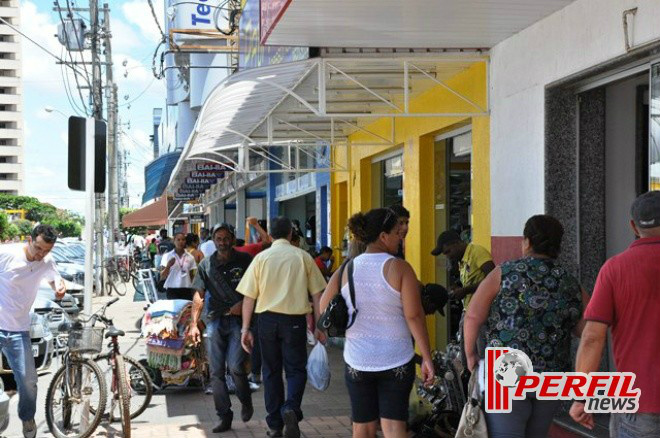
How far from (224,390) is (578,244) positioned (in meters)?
3.37

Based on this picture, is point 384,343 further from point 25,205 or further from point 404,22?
point 25,205

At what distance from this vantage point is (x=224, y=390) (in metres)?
8.33

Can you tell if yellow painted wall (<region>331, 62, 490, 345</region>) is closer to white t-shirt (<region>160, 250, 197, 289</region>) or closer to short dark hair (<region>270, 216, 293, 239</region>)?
short dark hair (<region>270, 216, 293, 239</region>)

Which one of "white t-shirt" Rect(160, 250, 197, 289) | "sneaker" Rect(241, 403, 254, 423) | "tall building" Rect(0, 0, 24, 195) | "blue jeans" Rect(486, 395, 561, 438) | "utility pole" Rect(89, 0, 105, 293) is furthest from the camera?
"tall building" Rect(0, 0, 24, 195)

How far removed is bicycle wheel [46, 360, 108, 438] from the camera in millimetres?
7934

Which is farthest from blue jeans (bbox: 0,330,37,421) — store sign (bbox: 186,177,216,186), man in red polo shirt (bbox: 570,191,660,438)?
store sign (bbox: 186,177,216,186)

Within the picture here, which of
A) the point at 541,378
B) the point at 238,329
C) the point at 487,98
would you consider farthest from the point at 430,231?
the point at 541,378

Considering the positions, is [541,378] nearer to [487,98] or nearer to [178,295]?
[487,98]

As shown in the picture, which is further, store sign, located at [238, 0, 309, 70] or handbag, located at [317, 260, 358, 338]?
store sign, located at [238, 0, 309, 70]

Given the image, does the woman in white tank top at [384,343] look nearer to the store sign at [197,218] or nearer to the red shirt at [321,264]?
the red shirt at [321,264]

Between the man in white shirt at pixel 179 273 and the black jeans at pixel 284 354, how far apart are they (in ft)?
21.8

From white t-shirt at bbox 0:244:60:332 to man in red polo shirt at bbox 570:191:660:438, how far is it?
519cm

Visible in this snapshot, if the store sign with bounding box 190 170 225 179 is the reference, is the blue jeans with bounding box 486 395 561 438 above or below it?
below

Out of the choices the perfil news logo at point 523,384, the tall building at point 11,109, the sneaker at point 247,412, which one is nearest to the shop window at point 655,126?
the perfil news logo at point 523,384
